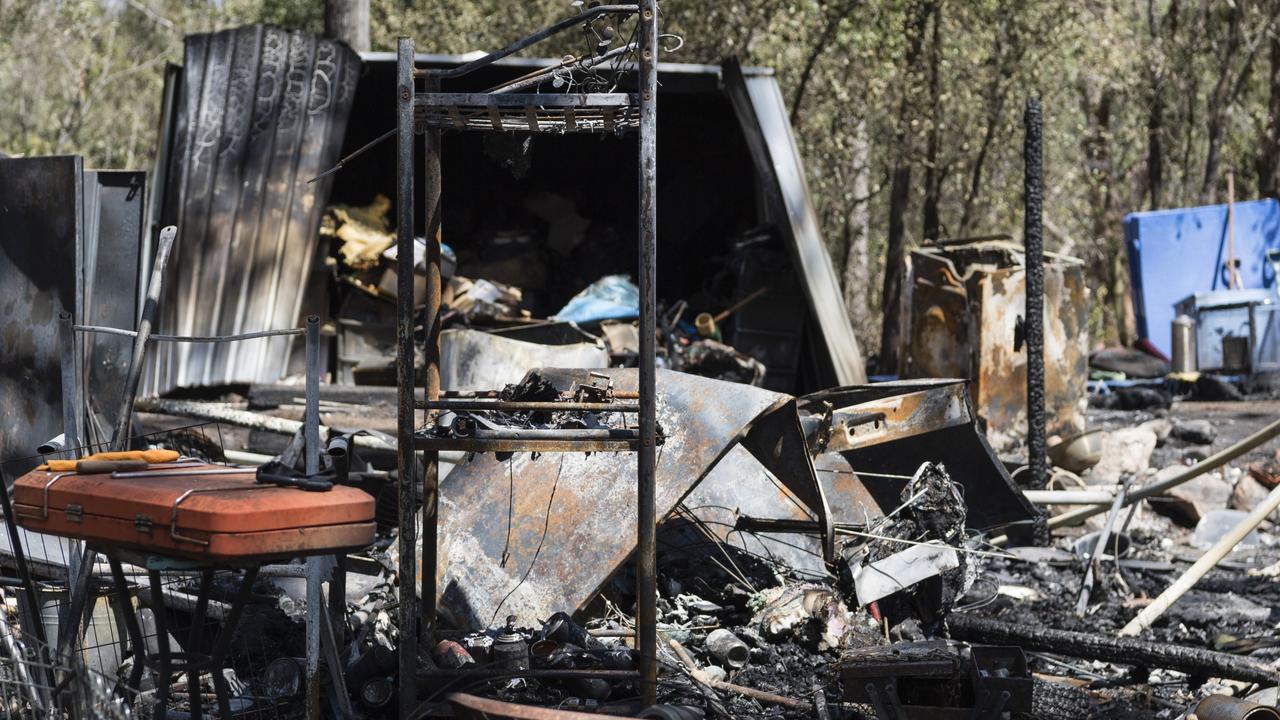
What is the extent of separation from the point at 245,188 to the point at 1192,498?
739 centimetres

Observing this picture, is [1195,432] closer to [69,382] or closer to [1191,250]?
[1191,250]

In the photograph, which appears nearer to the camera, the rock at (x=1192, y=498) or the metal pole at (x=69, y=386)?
the metal pole at (x=69, y=386)

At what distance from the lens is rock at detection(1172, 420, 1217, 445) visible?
33.3ft

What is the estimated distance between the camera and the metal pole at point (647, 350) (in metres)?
3.74

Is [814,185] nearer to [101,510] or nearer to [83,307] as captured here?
[83,307]

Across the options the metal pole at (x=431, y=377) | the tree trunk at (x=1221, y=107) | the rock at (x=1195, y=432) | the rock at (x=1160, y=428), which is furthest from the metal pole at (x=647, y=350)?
the tree trunk at (x=1221, y=107)

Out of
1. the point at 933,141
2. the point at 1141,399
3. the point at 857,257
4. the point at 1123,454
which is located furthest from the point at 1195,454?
the point at 857,257

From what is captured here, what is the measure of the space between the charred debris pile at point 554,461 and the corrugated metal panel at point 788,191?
4 cm

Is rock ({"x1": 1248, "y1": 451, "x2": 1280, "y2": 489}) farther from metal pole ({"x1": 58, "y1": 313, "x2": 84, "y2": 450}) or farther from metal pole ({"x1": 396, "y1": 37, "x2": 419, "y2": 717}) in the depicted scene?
metal pole ({"x1": 58, "y1": 313, "x2": 84, "y2": 450})

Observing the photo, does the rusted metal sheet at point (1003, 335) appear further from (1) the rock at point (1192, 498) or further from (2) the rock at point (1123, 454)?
(1) the rock at point (1192, 498)

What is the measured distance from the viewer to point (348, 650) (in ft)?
14.7

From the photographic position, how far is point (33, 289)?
21.1 feet

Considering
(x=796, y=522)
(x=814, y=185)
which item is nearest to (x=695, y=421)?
(x=796, y=522)

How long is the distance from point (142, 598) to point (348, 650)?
898 mm
